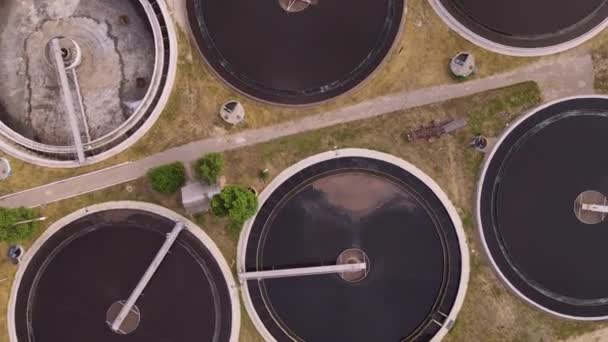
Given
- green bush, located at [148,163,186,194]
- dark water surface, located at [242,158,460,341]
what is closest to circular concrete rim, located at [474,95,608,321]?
dark water surface, located at [242,158,460,341]

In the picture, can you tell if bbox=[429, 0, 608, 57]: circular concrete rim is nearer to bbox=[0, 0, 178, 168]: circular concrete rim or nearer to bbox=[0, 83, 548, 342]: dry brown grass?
bbox=[0, 83, 548, 342]: dry brown grass

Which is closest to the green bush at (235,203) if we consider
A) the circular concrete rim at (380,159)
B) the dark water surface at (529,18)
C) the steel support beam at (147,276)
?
the circular concrete rim at (380,159)

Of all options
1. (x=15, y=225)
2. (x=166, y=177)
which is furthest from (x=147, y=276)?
(x=15, y=225)

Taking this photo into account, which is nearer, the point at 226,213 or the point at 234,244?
the point at 226,213

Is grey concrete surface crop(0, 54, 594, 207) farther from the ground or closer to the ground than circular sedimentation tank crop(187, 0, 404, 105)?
closer to the ground

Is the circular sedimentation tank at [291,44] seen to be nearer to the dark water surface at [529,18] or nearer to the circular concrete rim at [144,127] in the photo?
the circular concrete rim at [144,127]

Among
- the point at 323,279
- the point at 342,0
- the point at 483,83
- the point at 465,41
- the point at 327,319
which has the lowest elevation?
the point at 327,319

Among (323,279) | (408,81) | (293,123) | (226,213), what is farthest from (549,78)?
(226,213)

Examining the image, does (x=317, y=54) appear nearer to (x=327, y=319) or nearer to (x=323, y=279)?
(x=323, y=279)
